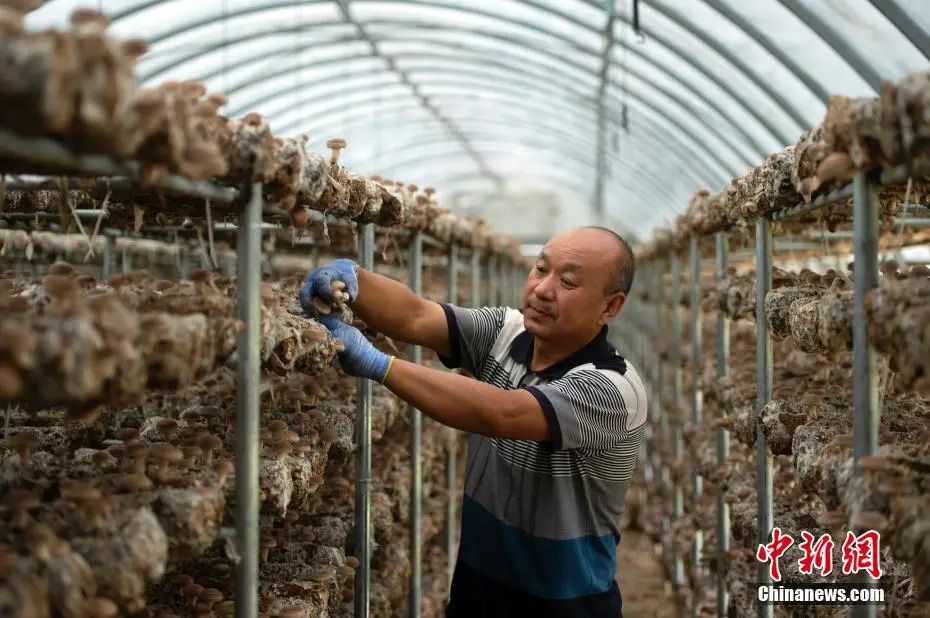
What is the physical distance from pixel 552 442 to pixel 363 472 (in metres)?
1.33

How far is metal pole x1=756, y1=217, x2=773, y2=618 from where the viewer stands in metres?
4.07

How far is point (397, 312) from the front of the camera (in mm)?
3719

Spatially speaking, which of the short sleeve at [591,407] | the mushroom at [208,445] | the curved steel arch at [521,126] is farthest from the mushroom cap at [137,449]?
the curved steel arch at [521,126]

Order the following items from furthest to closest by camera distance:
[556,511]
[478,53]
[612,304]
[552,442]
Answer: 1. [478,53]
2. [612,304]
3. [556,511]
4. [552,442]

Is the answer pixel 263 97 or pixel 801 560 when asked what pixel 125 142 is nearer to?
pixel 801 560

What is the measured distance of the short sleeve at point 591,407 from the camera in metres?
3.21

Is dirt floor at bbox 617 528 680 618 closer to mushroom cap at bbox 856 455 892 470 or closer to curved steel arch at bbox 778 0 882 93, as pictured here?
curved steel arch at bbox 778 0 882 93

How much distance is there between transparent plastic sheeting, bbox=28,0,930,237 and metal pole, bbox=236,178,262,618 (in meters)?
4.98

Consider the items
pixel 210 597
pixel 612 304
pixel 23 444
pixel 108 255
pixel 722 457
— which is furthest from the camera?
pixel 722 457

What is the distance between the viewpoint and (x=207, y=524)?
2430mm

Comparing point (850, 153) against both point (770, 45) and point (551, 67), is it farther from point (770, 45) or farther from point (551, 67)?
point (551, 67)

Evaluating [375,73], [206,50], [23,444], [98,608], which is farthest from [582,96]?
[98,608]

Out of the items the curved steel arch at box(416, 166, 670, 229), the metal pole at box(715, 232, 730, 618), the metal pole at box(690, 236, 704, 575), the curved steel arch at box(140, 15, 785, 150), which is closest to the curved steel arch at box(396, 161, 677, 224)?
the curved steel arch at box(416, 166, 670, 229)

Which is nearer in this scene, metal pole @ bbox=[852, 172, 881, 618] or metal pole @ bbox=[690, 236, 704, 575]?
metal pole @ bbox=[852, 172, 881, 618]
